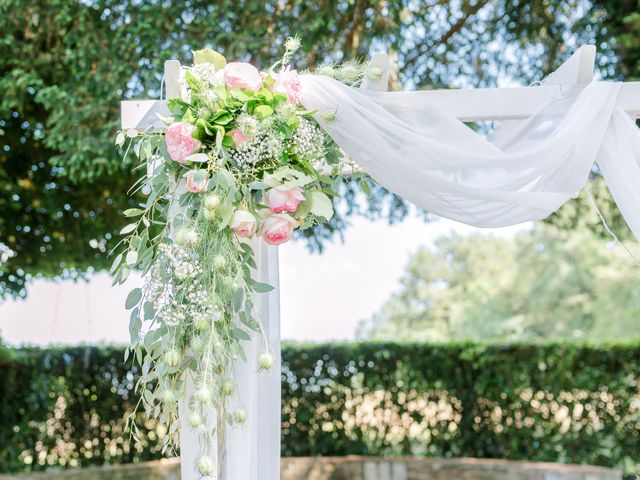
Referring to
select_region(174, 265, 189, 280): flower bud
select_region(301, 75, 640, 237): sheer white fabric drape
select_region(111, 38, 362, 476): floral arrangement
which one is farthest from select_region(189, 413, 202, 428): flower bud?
select_region(301, 75, 640, 237): sheer white fabric drape

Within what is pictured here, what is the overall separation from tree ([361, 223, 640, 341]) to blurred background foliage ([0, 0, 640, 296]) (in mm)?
10673

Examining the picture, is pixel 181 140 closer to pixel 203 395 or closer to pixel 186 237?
pixel 186 237

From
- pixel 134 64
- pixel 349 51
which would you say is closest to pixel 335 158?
pixel 134 64

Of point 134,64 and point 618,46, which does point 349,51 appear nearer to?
point 134,64

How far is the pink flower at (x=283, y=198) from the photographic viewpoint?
2.38m

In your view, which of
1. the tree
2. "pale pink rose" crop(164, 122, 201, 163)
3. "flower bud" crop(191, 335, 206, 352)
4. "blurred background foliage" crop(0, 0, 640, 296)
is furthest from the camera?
the tree

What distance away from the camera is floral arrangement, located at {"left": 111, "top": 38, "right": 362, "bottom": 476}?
7.53ft

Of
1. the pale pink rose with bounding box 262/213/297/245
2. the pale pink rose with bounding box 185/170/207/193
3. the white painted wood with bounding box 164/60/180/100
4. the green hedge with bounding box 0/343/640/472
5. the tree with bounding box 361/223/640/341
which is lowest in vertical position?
the green hedge with bounding box 0/343/640/472

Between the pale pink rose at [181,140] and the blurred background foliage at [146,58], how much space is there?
2354mm

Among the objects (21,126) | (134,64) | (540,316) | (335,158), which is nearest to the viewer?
(335,158)

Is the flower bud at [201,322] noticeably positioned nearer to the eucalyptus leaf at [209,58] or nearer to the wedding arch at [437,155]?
the wedding arch at [437,155]

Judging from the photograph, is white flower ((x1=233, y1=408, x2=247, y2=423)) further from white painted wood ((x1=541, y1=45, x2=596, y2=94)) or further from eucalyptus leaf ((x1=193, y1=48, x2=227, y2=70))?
white painted wood ((x1=541, y1=45, x2=596, y2=94))

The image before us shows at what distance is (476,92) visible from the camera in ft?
8.76

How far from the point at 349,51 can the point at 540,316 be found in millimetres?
14103
